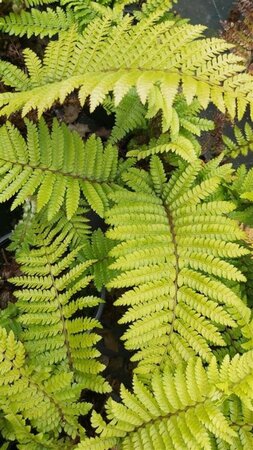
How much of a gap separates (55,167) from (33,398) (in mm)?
1200

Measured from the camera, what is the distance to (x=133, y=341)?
97.7 inches

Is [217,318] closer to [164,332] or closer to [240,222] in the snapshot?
[164,332]

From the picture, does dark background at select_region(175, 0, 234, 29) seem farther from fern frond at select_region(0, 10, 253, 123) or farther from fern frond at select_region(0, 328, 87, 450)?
fern frond at select_region(0, 328, 87, 450)

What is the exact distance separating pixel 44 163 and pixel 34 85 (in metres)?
0.41

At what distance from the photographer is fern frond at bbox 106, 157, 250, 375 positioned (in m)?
2.46

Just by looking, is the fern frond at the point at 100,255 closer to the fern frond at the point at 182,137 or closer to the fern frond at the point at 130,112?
the fern frond at the point at 182,137

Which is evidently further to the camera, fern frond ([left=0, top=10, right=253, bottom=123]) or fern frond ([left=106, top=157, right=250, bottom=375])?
fern frond ([left=106, top=157, right=250, bottom=375])

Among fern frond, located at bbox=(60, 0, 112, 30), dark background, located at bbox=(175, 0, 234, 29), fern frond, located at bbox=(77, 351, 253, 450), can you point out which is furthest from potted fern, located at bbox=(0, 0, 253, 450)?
dark background, located at bbox=(175, 0, 234, 29)

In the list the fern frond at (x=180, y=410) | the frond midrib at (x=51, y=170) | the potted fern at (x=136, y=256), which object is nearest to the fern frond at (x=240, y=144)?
the potted fern at (x=136, y=256)

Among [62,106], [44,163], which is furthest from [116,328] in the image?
[62,106]

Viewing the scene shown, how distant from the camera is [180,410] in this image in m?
2.31

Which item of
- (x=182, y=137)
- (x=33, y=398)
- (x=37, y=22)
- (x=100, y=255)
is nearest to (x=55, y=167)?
(x=100, y=255)

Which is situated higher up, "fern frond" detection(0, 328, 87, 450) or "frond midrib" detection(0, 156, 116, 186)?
"frond midrib" detection(0, 156, 116, 186)

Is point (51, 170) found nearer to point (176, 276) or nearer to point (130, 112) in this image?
point (130, 112)
